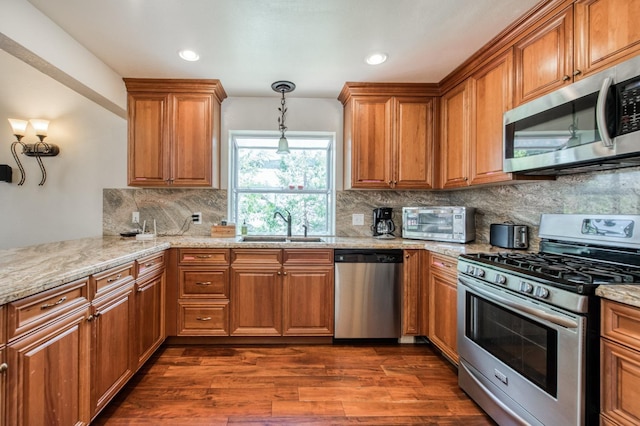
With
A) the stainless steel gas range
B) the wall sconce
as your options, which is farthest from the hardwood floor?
the wall sconce

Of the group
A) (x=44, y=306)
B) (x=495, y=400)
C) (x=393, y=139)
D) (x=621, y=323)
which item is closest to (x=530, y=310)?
(x=621, y=323)

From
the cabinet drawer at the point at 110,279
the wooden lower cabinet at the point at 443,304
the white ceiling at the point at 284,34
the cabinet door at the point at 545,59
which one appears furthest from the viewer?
the wooden lower cabinet at the point at 443,304

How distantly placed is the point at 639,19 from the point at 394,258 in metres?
1.94

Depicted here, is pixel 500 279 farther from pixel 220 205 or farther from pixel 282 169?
pixel 220 205

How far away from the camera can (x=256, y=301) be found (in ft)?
8.21

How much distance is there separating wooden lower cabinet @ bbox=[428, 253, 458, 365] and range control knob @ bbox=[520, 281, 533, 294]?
0.69 metres

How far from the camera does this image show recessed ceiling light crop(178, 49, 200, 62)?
88.2 inches

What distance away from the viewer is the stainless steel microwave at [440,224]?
7.97ft

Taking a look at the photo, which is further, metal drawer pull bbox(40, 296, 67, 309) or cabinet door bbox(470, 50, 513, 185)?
cabinet door bbox(470, 50, 513, 185)

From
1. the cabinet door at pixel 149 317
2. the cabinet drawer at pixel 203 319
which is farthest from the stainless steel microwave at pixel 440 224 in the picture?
the cabinet door at pixel 149 317

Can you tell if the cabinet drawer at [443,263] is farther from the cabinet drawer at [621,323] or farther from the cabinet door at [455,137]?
the cabinet drawer at [621,323]

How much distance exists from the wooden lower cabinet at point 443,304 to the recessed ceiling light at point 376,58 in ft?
5.47

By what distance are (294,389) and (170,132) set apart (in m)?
2.47

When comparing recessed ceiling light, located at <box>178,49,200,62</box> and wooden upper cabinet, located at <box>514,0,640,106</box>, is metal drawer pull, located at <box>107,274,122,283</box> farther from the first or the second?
wooden upper cabinet, located at <box>514,0,640,106</box>
